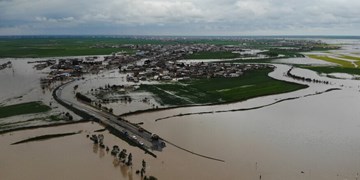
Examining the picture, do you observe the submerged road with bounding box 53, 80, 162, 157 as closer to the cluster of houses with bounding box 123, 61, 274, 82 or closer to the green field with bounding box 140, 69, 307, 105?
the green field with bounding box 140, 69, 307, 105

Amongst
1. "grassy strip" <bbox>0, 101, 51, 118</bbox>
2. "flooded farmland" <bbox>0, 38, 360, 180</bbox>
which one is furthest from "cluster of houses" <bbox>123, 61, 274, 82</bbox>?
"flooded farmland" <bbox>0, 38, 360, 180</bbox>

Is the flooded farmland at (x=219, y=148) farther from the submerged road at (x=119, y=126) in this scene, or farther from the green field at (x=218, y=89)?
the green field at (x=218, y=89)

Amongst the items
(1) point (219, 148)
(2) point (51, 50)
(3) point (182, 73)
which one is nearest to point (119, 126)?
(1) point (219, 148)

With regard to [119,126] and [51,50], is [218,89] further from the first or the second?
[51,50]

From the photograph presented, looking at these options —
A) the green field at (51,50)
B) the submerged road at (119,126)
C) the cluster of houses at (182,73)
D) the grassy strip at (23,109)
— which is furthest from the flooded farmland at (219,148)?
the green field at (51,50)

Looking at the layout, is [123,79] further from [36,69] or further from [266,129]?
[266,129]
